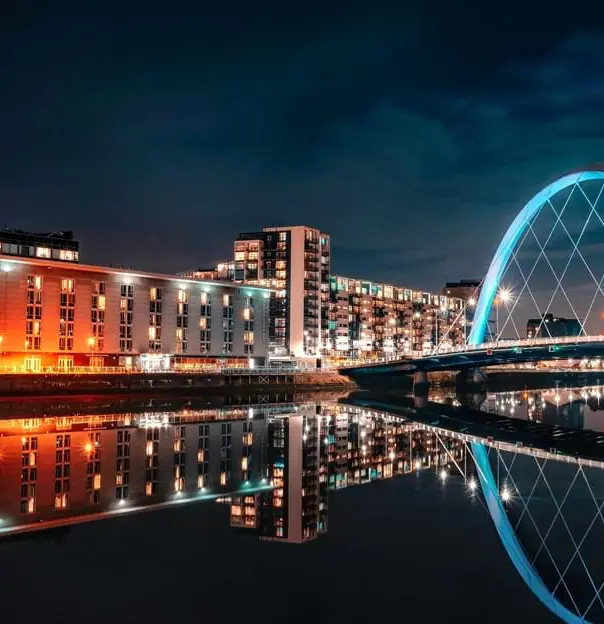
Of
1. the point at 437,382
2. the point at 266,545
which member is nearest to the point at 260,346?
the point at 437,382

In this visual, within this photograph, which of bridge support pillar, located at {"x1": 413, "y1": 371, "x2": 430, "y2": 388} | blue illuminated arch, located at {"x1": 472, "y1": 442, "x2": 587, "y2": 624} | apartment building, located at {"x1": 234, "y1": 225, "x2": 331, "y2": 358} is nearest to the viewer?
blue illuminated arch, located at {"x1": 472, "y1": 442, "x2": 587, "y2": 624}

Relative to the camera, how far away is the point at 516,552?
62.6ft

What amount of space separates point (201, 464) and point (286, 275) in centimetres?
10446

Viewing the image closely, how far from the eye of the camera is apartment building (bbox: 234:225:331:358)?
136 m

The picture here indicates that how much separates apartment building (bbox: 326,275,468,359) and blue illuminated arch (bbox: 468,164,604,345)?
5420cm

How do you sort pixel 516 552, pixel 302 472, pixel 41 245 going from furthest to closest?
pixel 41 245 → pixel 302 472 → pixel 516 552

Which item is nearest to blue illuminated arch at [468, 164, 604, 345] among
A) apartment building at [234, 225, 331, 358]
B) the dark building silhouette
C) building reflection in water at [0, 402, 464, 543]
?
building reflection in water at [0, 402, 464, 543]

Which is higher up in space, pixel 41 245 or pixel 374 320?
pixel 41 245

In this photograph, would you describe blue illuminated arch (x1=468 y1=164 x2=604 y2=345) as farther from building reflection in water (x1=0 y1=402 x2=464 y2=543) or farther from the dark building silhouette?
the dark building silhouette

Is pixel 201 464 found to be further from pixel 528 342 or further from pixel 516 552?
pixel 528 342

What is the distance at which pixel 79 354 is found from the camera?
81.7m

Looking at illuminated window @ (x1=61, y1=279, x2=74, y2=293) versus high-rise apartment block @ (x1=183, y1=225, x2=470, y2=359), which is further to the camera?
high-rise apartment block @ (x1=183, y1=225, x2=470, y2=359)

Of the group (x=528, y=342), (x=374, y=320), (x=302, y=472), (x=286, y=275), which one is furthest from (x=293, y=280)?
(x=302, y=472)

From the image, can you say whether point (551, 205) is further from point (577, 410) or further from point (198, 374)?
point (198, 374)
